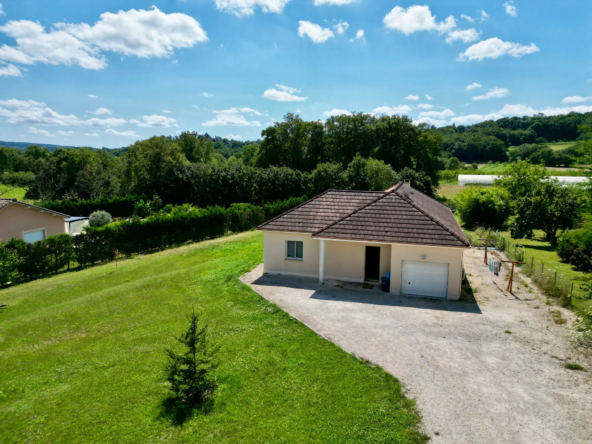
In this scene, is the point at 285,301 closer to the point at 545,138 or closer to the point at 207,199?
the point at 207,199

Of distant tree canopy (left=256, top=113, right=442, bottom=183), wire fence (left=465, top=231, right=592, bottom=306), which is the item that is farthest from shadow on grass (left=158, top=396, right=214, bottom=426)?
distant tree canopy (left=256, top=113, right=442, bottom=183)

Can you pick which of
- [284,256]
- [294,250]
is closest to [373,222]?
[294,250]

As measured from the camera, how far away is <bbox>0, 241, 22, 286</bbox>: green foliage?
19006mm

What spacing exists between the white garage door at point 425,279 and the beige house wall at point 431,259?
224mm

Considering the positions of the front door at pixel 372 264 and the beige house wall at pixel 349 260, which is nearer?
the beige house wall at pixel 349 260

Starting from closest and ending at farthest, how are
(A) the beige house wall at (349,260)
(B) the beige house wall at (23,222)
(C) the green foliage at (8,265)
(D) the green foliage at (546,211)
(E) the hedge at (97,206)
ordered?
(A) the beige house wall at (349,260) < (C) the green foliage at (8,265) < (B) the beige house wall at (23,222) < (D) the green foliage at (546,211) < (E) the hedge at (97,206)

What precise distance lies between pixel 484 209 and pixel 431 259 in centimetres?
2644

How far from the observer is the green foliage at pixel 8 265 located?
62.4ft

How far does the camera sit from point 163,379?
1027 cm

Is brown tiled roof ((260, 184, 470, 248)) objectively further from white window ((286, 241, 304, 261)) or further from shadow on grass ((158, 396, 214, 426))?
shadow on grass ((158, 396, 214, 426))

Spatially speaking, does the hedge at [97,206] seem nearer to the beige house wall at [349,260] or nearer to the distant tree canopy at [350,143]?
the distant tree canopy at [350,143]

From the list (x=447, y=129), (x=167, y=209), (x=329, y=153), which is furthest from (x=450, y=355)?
(x=447, y=129)

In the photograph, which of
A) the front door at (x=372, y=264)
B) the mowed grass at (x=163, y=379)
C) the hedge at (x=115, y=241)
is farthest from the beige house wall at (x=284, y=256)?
the hedge at (x=115, y=241)

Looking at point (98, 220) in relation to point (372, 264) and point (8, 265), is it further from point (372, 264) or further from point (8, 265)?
point (372, 264)
